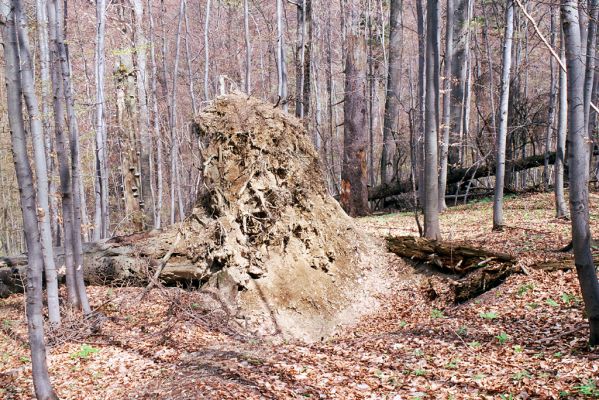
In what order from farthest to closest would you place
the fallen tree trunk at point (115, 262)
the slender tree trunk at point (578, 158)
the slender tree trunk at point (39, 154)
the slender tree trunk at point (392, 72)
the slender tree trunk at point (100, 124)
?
the slender tree trunk at point (392, 72) < the slender tree trunk at point (100, 124) < the fallen tree trunk at point (115, 262) < the slender tree trunk at point (39, 154) < the slender tree trunk at point (578, 158)

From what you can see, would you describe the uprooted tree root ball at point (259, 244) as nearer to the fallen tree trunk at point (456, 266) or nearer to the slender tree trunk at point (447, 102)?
the fallen tree trunk at point (456, 266)

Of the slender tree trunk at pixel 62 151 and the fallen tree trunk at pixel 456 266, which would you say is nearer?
the slender tree trunk at pixel 62 151

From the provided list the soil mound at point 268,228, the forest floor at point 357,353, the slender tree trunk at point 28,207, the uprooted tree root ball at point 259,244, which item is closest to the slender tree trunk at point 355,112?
Result: the uprooted tree root ball at point 259,244

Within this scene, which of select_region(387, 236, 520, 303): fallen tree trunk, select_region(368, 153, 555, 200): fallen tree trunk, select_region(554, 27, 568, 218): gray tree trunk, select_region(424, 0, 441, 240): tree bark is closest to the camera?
select_region(387, 236, 520, 303): fallen tree trunk

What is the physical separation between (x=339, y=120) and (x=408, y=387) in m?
29.1

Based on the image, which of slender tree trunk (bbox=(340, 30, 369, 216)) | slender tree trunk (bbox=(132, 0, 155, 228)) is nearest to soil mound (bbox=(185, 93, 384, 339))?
slender tree trunk (bbox=(340, 30, 369, 216))

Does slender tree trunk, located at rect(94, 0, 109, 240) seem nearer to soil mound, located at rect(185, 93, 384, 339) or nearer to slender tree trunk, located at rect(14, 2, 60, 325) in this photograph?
soil mound, located at rect(185, 93, 384, 339)

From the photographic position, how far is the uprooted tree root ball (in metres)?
8.88

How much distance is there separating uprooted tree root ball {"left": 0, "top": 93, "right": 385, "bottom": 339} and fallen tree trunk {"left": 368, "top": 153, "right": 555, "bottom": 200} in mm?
8804

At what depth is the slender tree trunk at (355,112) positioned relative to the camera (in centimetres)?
1545

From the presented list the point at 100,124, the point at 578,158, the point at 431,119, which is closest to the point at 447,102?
the point at 431,119

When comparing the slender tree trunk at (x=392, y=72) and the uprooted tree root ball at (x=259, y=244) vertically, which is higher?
the slender tree trunk at (x=392, y=72)

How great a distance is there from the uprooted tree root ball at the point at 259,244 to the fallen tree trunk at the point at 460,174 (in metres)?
8.80

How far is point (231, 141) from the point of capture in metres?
9.41
